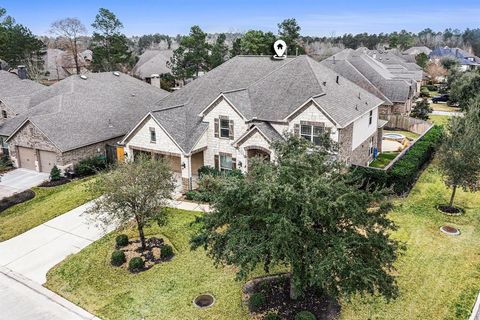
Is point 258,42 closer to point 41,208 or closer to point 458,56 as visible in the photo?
point 41,208

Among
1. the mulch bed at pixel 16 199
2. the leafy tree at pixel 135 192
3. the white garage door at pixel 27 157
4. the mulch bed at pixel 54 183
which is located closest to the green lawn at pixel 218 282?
the leafy tree at pixel 135 192

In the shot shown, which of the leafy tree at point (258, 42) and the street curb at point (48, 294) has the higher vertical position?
the leafy tree at point (258, 42)

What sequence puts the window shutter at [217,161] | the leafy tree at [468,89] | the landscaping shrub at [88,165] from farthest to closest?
the leafy tree at [468,89]
the landscaping shrub at [88,165]
the window shutter at [217,161]

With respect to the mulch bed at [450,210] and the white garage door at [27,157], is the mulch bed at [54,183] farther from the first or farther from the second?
the mulch bed at [450,210]

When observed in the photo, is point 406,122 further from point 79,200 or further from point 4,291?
point 4,291

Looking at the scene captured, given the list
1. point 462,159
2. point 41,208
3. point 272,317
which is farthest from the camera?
point 41,208

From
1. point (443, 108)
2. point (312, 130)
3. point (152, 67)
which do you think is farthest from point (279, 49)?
point (152, 67)
